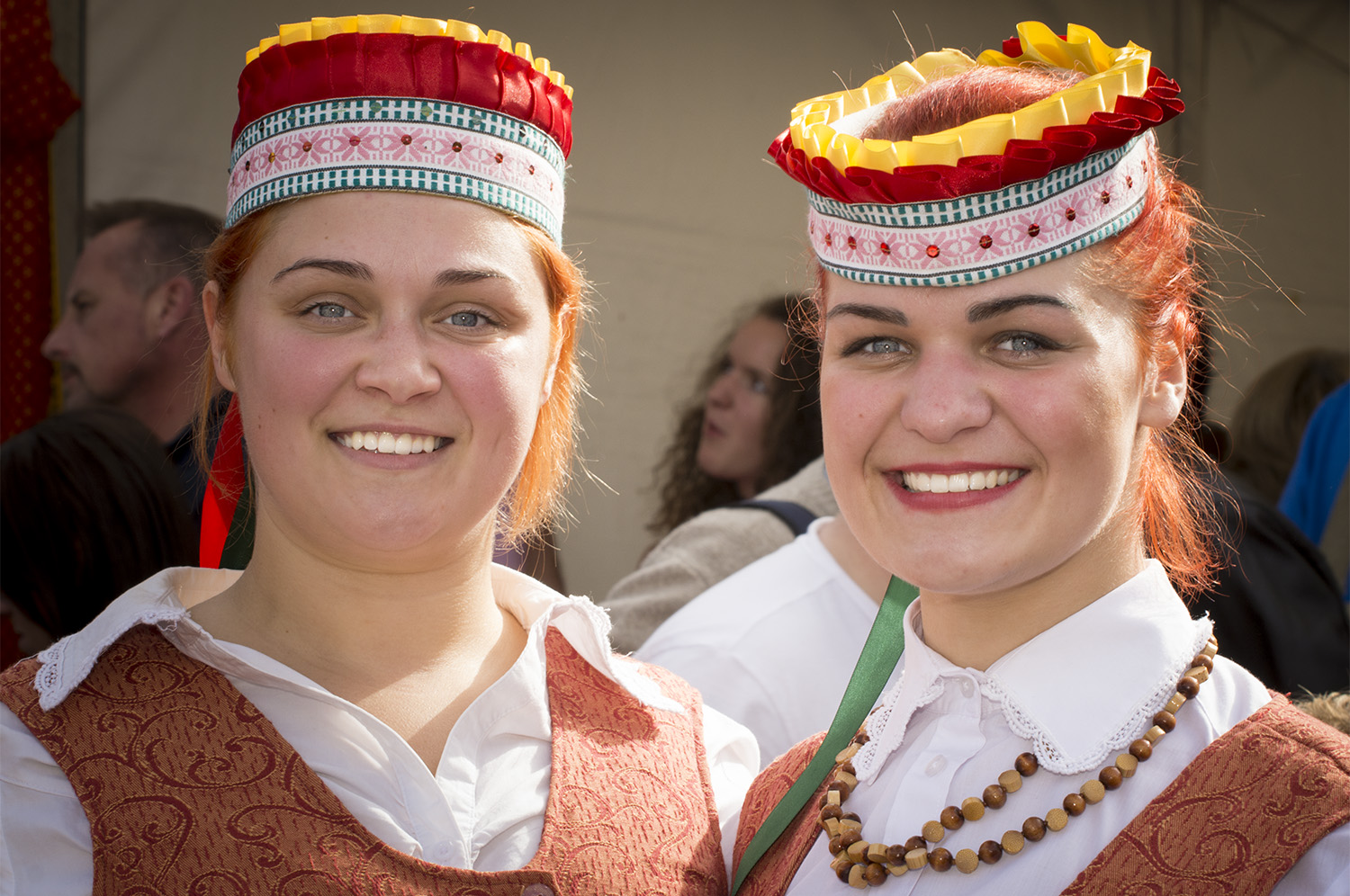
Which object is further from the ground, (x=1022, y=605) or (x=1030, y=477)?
(x=1030, y=477)

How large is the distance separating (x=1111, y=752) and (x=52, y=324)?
3088 millimetres

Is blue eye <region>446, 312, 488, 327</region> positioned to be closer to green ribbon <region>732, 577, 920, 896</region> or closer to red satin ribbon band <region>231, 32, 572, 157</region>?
red satin ribbon band <region>231, 32, 572, 157</region>

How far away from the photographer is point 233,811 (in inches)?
58.6

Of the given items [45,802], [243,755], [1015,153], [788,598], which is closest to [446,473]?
[243,755]

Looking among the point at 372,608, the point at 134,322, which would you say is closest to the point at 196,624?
the point at 372,608

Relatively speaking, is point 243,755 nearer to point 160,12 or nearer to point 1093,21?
point 160,12

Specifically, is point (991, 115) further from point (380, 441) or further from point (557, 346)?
point (380, 441)

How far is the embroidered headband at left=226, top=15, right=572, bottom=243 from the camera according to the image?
173 cm

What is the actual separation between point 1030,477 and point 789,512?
1.80 m

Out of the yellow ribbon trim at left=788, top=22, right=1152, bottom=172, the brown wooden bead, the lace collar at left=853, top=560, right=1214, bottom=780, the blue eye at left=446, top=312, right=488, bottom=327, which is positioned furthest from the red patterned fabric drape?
the brown wooden bead

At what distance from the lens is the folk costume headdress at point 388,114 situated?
1.73 meters

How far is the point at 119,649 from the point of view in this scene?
5.33 ft

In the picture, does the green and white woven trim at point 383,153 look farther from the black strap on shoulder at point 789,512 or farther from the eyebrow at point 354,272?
the black strap on shoulder at point 789,512

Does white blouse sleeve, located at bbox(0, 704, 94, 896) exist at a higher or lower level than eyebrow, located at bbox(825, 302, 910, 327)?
lower
